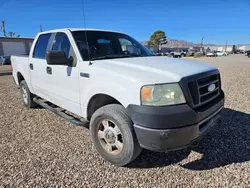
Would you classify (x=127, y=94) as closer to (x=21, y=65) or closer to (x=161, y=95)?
(x=161, y=95)

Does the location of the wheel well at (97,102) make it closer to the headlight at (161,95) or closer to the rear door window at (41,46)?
the headlight at (161,95)

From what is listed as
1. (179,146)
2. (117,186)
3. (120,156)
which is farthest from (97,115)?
(179,146)

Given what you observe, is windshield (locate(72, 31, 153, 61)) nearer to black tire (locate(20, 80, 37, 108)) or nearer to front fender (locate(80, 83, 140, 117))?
front fender (locate(80, 83, 140, 117))

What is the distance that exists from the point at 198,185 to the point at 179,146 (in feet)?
1.81

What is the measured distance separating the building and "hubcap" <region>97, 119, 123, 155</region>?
37747 mm

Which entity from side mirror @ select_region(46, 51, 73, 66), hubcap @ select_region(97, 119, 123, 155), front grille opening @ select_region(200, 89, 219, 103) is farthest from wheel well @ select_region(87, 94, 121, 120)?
front grille opening @ select_region(200, 89, 219, 103)

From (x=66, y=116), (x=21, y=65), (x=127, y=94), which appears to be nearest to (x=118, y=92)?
(x=127, y=94)

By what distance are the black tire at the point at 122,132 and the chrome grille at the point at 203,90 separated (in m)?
0.83

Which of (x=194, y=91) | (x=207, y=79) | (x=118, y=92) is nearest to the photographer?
(x=194, y=91)

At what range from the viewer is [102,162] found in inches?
110

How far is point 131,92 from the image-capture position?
2.23 m

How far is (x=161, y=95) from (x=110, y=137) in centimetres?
100

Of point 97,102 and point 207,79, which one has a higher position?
point 207,79

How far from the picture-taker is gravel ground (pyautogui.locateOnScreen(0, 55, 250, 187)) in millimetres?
2375
